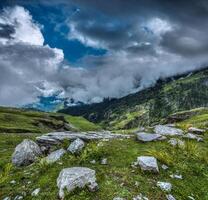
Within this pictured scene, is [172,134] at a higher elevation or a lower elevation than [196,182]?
higher

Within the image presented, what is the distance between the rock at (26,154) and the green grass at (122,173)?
140 cm

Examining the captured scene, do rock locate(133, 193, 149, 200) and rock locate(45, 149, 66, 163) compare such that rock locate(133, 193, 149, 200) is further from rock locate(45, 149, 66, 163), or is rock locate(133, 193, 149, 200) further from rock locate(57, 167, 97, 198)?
rock locate(45, 149, 66, 163)

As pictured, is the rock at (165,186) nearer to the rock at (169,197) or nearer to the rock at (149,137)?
the rock at (169,197)

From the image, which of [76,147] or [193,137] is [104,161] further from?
[193,137]

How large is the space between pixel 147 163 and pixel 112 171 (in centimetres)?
234

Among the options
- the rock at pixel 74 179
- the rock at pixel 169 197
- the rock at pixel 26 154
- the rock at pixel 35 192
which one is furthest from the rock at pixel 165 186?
the rock at pixel 26 154

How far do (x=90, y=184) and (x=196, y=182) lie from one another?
22.2 ft

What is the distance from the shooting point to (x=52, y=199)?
55.0 ft

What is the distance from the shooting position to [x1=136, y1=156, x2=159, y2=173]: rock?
63.3 ft

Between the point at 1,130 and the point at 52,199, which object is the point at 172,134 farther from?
the point at 1,130

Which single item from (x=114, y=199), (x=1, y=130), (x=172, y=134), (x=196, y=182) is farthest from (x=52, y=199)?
(x=1, y=130)

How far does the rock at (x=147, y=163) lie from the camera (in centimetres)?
1930

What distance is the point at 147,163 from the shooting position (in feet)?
64.4

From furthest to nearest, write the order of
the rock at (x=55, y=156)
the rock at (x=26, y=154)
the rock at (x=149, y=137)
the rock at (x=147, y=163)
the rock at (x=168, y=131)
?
the rock at (x=168, y=131), the rock at (x=149, y=137), the rock at (x=26, y=154), the rock at (x=55, y=156), the rock at (x=147, y=163)
